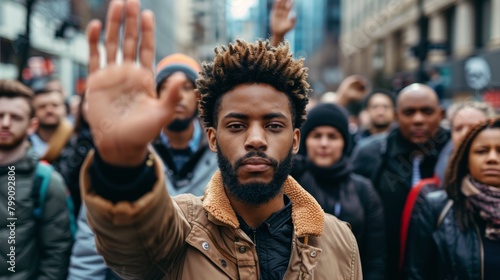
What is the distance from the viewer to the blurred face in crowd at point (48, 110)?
226 inches

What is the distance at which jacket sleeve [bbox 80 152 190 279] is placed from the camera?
5.44ft

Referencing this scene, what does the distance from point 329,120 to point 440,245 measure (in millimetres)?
1282

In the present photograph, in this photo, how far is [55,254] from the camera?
356cm

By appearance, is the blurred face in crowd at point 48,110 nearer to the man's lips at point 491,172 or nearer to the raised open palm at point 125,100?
the man's lips at point 491,172

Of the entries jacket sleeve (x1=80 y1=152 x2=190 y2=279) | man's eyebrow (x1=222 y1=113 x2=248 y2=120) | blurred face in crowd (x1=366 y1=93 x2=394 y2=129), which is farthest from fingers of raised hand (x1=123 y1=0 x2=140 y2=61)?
blurred face in crowd (x1=366 y1=93 x2=394 y2=129)

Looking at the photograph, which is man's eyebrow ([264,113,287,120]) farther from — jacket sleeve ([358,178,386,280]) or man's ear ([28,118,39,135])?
man's ear ([28,118,39,135])

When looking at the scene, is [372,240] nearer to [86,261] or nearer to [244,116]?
[86,261]

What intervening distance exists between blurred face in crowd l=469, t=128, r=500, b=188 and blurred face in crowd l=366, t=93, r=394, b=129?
13.1ft

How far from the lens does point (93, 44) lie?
1.71 meters

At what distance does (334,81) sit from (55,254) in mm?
46094

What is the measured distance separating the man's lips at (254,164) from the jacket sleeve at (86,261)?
167 centimetres

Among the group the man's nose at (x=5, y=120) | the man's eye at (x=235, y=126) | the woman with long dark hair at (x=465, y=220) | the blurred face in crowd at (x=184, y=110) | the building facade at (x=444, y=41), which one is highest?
the building facade at (x=444, y=41)

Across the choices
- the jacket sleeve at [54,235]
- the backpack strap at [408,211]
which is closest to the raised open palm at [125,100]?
the jacket sleeve at [54,235]

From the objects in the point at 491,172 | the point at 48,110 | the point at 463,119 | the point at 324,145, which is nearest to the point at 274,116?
the point at 491,172
